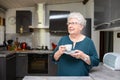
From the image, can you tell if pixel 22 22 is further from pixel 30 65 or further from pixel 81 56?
pixel 81 56

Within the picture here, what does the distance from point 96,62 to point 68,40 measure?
323mm

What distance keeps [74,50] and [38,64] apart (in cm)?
332

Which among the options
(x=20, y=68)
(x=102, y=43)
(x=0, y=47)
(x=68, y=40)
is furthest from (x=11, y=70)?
(x=68, y=40)

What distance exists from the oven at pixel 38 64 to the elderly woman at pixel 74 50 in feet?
10.2

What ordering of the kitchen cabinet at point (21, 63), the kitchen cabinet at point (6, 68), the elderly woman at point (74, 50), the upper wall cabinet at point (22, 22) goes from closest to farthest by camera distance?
the elderly woman at point (74, 50) → the kitchen cabinet at point (6, 68) → the kitchen cabinet at point (21, 63) → the upper wall cabinet at point (22, 22)

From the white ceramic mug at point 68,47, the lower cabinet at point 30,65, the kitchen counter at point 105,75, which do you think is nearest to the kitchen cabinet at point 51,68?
the lower cabinet at point 30,65

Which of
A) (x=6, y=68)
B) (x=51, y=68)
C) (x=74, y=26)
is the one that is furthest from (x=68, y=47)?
(x=51, y=68)

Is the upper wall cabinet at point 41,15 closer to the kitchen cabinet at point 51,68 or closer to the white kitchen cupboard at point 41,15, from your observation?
the white kitchen cupboard at point 41,15

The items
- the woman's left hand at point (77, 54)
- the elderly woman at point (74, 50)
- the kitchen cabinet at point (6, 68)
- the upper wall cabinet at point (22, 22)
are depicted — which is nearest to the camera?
the woman's left hand at point (77, 54)

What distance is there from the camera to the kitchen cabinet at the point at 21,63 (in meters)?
4.96

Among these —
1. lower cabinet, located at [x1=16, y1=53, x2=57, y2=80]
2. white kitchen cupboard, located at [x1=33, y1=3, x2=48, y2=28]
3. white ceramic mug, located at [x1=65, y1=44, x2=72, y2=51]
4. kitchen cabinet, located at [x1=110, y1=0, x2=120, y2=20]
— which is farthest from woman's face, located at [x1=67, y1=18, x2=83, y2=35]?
white kitchen cupboard, located at [x1=33, y1=3, x2=48, y2=28]

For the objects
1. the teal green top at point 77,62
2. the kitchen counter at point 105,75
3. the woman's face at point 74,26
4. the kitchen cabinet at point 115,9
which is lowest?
the kitchen counter at point 105,75

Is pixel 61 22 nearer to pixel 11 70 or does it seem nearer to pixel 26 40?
pixel 26 40

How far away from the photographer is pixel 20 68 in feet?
16.3
